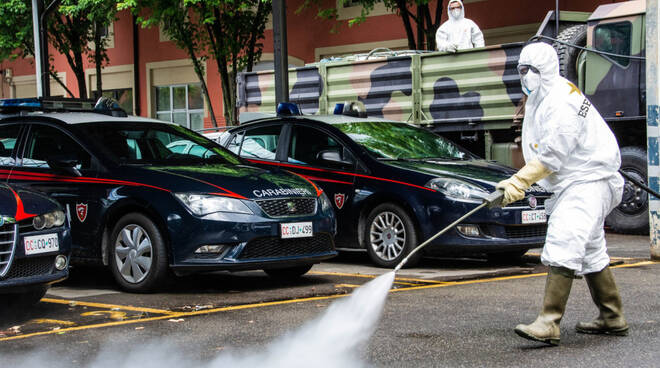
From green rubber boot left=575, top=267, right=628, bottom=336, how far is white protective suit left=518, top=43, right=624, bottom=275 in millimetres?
82

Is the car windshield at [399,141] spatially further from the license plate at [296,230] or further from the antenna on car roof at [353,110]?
the license plate at [296,230]

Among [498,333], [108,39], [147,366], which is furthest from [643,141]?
[108,39]

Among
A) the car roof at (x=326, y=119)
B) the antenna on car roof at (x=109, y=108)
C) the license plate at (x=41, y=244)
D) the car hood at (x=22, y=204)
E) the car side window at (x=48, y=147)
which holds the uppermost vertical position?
the antenna on car roof at (x=109, y=108)

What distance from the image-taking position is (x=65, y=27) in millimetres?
26109

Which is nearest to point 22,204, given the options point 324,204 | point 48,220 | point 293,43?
point 48,220

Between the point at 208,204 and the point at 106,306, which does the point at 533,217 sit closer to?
the point at 208,204

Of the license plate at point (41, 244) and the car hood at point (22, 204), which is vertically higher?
the car hood at point (22, 204)

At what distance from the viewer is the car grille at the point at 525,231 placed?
9.21 meters

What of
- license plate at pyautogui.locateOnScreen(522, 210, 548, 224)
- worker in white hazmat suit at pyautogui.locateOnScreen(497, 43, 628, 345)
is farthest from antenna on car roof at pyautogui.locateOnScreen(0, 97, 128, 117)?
worker in white hazmat suit at pyautogui.locateOnScreen(497, 43, 628, 345)

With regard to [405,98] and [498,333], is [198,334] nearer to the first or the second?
[498,333]

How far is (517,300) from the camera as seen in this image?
719cm

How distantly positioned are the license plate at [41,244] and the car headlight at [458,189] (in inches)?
149

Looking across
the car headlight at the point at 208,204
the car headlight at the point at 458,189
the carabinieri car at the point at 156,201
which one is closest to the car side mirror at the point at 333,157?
the car headlight at the point at 458,189

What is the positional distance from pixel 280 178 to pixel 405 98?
5.81m
